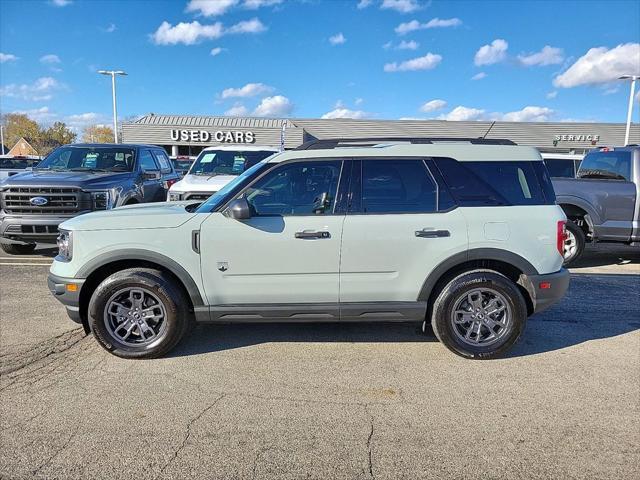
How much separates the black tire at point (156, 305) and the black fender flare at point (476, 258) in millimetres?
2109

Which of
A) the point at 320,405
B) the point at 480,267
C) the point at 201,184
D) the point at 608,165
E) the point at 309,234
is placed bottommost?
the point at 320,405

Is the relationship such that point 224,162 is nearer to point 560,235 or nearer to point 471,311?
point 471,311

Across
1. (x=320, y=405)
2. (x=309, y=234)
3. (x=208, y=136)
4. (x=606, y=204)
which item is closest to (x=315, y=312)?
(x=309, y=234)

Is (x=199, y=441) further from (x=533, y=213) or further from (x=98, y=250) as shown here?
(x=533, y=213)

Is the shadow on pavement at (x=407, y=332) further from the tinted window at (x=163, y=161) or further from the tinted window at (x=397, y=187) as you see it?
the tinted window at (x=163, y=161)

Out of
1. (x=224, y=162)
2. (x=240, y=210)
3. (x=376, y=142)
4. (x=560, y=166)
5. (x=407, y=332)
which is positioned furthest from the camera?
(x=560, y=166)

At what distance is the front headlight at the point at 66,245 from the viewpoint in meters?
3.98

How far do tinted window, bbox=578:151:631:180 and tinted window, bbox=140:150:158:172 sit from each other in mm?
8282

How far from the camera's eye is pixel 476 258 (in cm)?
402

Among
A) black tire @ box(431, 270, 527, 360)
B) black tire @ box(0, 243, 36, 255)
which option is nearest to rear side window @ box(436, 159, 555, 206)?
black tire @ box(431, 270, 527, 360)

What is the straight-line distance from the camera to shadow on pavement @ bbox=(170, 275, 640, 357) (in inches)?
173

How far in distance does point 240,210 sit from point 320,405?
5.40 ft

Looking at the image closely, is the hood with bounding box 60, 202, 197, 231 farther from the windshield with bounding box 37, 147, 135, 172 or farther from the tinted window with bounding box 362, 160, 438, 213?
the windshield with bounding box 37, 147, 135, 172

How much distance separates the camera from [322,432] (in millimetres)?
2986
